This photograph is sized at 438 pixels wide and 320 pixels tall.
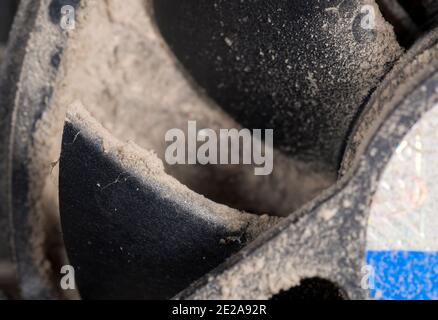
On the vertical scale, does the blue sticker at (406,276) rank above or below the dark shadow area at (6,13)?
below

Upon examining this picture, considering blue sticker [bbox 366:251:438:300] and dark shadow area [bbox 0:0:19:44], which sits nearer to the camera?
blue sticker [bbox 366:251:438:300]

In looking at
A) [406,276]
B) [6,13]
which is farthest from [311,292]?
[6,13]

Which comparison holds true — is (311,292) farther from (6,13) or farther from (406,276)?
(6,13)

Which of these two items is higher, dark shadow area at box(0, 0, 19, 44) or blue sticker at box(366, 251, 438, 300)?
dark shadow area at box(0, 0, 19, 44)

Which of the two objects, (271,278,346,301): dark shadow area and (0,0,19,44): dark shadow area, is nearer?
(271,278,346,301): dark shadow area

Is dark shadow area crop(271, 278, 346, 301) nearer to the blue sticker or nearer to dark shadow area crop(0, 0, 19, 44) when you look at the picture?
the blue sticker

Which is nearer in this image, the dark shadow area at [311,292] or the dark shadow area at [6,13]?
the dark shadow area at [311,292]

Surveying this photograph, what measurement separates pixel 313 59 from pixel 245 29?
0.11 metres

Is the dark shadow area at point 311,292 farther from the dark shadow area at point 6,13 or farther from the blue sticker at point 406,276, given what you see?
the dark shadow area at point 6,13

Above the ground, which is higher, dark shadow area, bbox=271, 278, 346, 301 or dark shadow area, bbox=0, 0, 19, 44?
dark shadow area, bbox=0, 0, 19, 44

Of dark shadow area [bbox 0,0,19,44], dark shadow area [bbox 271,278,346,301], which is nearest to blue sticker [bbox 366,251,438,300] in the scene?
dark shadow area [bbox 271,278,346,301]

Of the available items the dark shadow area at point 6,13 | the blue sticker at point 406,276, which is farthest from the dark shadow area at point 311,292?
→ the dark shadow area at point 6,13

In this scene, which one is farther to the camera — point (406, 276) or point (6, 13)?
point (6, 13)
